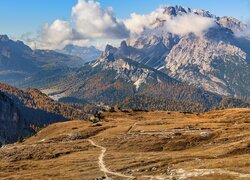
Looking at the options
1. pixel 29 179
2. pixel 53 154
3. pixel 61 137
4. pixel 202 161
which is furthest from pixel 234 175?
pixel 61 137

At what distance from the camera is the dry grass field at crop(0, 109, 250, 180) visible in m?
89.8

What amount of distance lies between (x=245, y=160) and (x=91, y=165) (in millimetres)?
46008

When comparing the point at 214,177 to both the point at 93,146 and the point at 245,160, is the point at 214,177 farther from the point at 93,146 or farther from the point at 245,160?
the point at 93,146

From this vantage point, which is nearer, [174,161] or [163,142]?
[174,161]

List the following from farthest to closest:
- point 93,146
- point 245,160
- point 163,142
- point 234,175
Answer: point 93,146, point 163,142, point 245,160, point 234,175

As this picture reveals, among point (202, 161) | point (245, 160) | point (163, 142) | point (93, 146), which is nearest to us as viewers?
point (245, 160)

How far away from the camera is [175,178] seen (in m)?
82.6

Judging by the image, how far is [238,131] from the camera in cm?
14788

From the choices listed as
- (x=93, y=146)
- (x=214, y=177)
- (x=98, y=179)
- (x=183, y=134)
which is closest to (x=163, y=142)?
(x=183, y=134)

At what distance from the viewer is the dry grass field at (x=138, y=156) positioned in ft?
294

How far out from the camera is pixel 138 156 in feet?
390

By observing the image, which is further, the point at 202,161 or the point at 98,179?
the point at 202,161

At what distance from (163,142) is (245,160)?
56.1 meters

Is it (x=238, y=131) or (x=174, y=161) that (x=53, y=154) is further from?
(x=238, y=131)
